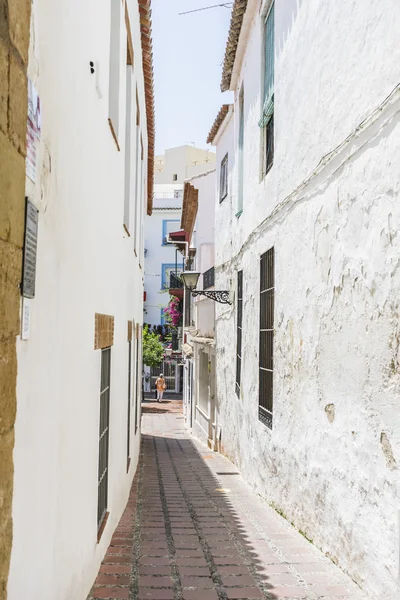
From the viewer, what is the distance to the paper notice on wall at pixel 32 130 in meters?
2.31

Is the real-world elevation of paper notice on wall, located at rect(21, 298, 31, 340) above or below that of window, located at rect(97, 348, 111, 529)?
above

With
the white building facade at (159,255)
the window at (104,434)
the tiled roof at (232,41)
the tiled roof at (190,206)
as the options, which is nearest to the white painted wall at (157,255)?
the white building facade at (159,255)

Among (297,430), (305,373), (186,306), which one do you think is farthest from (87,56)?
(186,306)

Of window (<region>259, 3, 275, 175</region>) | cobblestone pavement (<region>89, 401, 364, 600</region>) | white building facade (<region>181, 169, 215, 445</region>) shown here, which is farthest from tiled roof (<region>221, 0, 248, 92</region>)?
cobblestone pavement (<region>89, 401, 364, 600</region>)

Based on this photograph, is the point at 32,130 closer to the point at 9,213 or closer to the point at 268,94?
the point at 9,213

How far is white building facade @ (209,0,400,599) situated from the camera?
3941 mm

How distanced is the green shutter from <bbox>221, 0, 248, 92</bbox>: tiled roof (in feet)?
2.73

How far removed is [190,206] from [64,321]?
1698 centimetres

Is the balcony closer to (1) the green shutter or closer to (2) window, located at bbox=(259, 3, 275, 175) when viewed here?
(2) window, located at bbox=(259, 3, 275, 175)

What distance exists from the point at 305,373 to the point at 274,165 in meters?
2.77

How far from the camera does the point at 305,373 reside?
5.79m

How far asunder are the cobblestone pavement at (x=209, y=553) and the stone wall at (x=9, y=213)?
2354 millimetres

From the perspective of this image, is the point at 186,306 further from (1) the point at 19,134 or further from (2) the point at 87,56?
(1) the point at 19,134

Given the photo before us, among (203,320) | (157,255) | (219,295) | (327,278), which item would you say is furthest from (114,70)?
(157,255)
